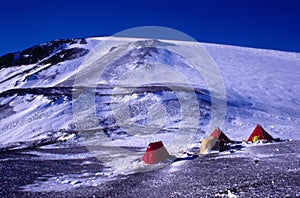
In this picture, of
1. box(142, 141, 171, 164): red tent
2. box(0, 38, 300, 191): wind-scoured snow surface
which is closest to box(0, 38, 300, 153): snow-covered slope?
box(0, 38, 300, 191): wind-scoured snow surface

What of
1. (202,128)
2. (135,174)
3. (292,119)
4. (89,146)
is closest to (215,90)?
(292,119)

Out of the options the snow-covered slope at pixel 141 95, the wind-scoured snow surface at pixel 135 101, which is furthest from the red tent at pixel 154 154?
the snow-covered slope at pixel 141 95

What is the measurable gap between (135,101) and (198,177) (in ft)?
136

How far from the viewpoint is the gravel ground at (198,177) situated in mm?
16156

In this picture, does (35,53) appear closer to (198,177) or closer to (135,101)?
(135,101)

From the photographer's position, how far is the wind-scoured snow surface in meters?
46.0

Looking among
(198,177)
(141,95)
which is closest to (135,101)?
(141,95)

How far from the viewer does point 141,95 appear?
63.4m

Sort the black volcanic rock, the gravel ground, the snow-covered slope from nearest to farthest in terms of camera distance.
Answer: the gravel ground
the snow-covered slope
the black volcanic rock

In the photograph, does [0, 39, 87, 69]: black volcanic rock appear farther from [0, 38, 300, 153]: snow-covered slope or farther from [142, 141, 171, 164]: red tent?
[142, 141, 171, 164]: red tent

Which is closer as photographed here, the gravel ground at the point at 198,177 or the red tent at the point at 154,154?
the gravel ground at the point at 198,177

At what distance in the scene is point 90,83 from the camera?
3194 inches

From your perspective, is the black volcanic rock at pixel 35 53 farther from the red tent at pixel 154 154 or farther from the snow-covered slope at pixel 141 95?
the red tent at pixel 154 154

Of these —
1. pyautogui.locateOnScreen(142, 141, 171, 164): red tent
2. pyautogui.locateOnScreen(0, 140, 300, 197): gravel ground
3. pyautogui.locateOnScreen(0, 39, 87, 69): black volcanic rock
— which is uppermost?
pyautogui.locateOnScreen(0, 39, 87, 69): black volcanic rock
